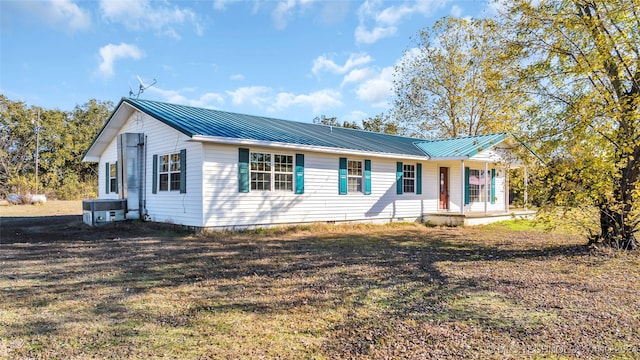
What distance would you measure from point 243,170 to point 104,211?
513 centimetres

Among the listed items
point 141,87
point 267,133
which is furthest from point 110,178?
point 267,133

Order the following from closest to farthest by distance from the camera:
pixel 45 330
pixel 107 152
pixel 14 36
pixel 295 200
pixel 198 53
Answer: pixel 45 330 → pixel 295 200 → pixel 198 53 → pixel 107 152 → pixel 14 36

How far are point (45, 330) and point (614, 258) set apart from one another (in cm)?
917

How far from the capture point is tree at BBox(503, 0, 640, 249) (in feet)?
24.5

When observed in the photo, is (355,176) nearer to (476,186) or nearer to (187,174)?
(187,174)

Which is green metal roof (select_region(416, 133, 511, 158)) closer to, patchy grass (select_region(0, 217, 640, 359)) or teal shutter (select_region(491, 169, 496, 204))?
teal shutter (select_region(491, 169, 496, 204))

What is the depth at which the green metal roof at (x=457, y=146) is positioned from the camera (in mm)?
14914

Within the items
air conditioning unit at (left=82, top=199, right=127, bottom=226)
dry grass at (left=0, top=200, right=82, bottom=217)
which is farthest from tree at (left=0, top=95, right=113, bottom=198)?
air conditioning unit at (left=82, top=199, right=127, bottom=226)

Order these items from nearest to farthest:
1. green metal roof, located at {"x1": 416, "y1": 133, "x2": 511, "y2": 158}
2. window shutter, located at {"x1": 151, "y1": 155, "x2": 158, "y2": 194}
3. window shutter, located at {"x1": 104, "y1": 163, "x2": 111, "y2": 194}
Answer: window shutter, located at {"x1": 151, "y1": 155, "x2": 158, "y2": 194}, green metal roof, located at {"x1": 416, "y1": 133, "x2": 511, "y2": 158}, window shutter, located at {"x1": 104, "y1": 163, "x2": 111, "y2": 194}

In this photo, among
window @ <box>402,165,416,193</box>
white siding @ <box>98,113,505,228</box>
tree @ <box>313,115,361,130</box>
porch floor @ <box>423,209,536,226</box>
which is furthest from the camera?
tree @ <box>313,115,361,130</box>

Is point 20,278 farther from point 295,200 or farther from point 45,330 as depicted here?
point 295,200

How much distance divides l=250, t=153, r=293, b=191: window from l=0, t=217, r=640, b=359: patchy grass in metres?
2.94

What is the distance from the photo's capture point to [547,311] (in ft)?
14.4

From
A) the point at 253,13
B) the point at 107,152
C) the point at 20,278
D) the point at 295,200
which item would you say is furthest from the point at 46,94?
the point at 20,278
